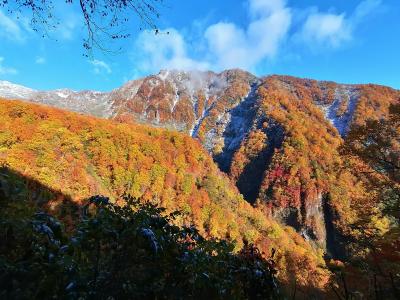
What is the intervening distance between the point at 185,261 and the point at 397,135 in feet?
47.7

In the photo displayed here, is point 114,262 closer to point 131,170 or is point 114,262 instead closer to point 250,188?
point 131,170

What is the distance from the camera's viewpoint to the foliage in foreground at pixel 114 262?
10.6ft

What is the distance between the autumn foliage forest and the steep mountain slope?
272mm

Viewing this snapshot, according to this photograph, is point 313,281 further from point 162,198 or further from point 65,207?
point 65,207

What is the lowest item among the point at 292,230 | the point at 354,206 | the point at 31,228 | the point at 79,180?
the point at 31,228

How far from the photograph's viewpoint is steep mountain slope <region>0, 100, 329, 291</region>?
1876 inches

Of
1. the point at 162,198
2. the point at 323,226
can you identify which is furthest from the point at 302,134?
the point at 162,198

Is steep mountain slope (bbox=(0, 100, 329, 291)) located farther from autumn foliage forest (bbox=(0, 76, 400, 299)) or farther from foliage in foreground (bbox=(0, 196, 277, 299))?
foliage in foreground (bbox=(0, 196, 277, 299))

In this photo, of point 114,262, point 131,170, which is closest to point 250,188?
point 131,170

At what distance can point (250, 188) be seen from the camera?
6029 inches

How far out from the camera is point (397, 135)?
50.2 ft

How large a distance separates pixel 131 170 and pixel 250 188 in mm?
87573

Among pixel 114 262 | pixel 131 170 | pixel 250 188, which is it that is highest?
pixel 250 188

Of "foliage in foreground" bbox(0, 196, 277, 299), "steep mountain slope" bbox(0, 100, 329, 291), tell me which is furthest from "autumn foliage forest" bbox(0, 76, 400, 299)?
"steep mountain slope" bbox(0, 100, 329, 291)
